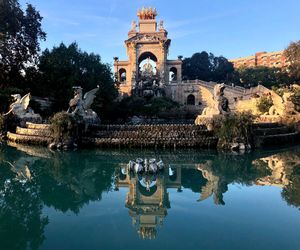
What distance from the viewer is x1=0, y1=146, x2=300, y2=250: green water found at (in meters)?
4.68

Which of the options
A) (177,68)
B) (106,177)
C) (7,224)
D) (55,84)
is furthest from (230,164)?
(177,68)

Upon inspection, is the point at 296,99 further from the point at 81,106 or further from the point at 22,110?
the point at 22,110

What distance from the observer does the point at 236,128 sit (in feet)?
45.0

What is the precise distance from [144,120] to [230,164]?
2320cm

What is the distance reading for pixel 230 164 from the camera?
35.7ft

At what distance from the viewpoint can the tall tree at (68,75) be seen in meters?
26.7

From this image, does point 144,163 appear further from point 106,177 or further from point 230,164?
point 230,164

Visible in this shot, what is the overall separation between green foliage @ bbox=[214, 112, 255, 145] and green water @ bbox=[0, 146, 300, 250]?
2377 millimetres

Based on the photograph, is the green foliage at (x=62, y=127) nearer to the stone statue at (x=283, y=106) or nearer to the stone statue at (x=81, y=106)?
the stone statue at (x=81, y=106)

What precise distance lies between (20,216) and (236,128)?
33.4 ft

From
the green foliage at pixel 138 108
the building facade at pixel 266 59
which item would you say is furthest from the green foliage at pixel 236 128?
the building facade at pixel 266 59

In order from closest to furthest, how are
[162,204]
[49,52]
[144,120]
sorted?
[162,204] < [49,52] < [144,120]

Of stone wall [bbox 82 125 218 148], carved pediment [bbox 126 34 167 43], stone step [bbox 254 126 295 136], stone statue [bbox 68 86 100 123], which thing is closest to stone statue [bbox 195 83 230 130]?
stone wall [bbox 82 125 218 148]

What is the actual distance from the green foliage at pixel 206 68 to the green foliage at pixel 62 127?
46.0m
